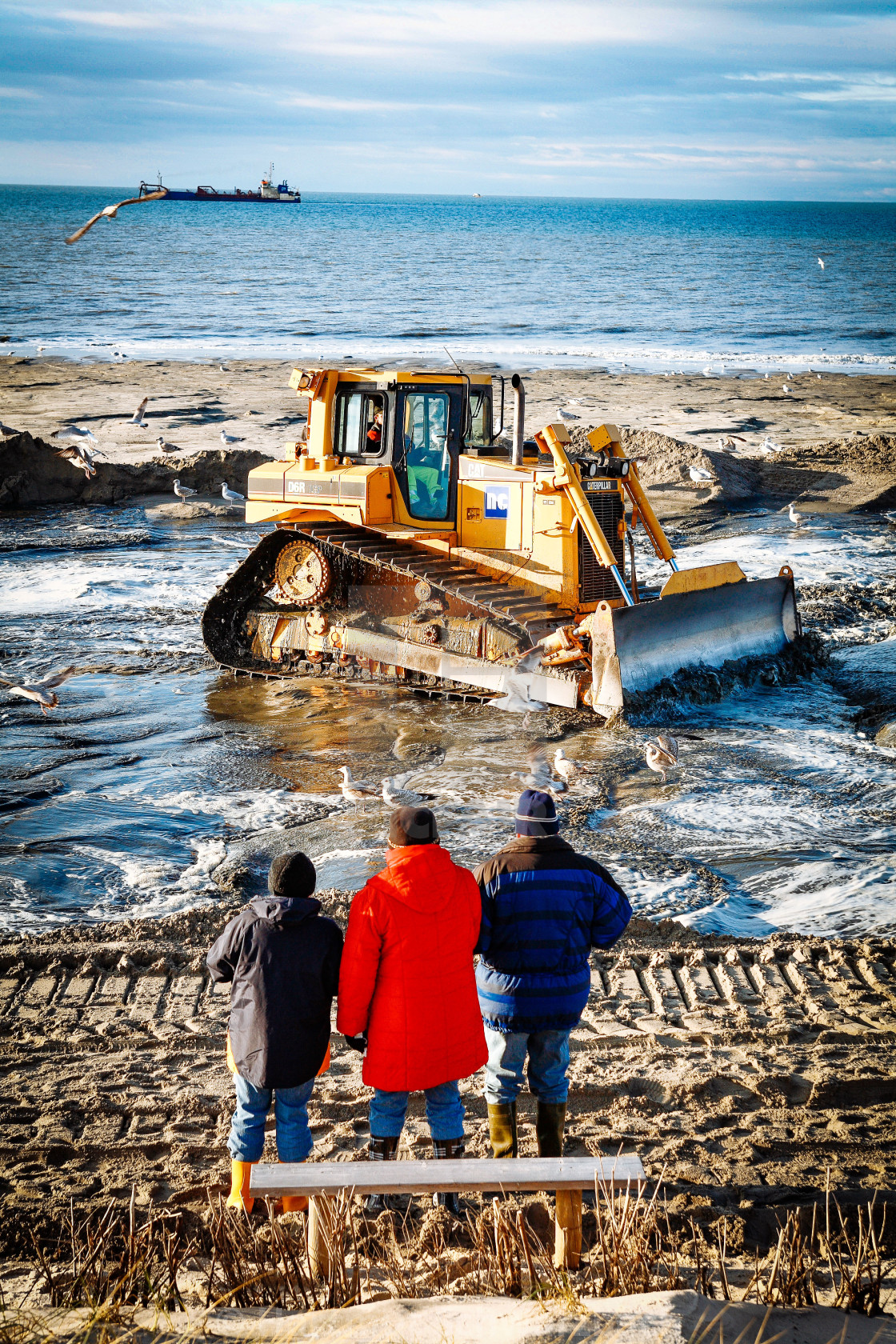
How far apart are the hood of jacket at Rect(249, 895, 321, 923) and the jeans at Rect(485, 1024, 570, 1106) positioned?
2.71 ft

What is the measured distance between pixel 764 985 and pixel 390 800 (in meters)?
3.16

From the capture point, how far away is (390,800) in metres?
8.20

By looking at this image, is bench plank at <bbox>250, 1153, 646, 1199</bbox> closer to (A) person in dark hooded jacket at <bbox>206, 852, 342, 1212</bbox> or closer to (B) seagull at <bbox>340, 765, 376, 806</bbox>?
(A) person in dark hooded jacket at <bbox>206, 852, 342, 1212</bbox>

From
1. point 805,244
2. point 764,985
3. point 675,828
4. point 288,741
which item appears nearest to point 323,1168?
point 764,985

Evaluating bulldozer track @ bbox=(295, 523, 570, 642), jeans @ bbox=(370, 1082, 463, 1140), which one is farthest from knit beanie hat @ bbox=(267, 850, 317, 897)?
bulldozer track @ bbox=(295, 523, 570, 642)

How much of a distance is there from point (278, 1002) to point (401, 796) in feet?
14.3

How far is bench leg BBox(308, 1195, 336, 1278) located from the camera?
3.50 meters

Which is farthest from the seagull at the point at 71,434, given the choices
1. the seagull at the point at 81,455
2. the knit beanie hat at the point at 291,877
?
the knit beanie hat at the point at 291,877

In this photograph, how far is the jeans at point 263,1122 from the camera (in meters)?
4.06

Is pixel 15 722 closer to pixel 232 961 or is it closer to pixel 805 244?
pixel 232 961

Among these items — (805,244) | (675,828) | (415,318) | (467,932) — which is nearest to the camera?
(467,932)

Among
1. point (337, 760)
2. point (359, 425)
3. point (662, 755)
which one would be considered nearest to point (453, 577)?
point (359, 425)

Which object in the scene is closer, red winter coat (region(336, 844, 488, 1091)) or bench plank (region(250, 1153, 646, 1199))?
bench plank (region(250, 1153, 646, 1199))

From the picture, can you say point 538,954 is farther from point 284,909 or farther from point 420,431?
point 420,431
